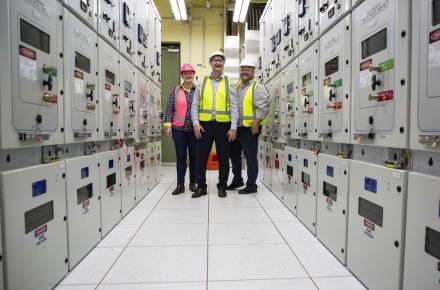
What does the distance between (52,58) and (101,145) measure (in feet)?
2.93

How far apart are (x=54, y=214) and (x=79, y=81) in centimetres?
81

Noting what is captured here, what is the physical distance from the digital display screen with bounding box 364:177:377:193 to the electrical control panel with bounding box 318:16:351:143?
0.93ft

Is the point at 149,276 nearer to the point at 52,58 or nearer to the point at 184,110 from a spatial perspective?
the point at 52,58

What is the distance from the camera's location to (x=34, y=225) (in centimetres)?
124

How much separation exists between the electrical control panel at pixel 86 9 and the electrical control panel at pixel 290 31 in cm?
171

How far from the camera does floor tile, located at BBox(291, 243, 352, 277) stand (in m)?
1.59

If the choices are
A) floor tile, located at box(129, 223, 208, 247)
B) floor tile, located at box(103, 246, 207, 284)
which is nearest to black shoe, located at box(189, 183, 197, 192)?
floor tile, located at box(129, 223, 208, 247)

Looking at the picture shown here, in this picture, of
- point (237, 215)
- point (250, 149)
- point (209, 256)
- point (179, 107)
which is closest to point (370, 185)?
point (209, 256)

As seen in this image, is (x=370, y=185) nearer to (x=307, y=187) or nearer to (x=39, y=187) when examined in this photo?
(x=307, y=187)

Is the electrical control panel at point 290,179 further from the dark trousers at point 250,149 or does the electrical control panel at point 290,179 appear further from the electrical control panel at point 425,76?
the electrical control panel at point 425,76

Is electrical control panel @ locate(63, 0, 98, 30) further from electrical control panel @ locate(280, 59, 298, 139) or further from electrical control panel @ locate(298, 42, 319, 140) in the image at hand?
electrical control panel @ locate(280, 59, 298, 139)

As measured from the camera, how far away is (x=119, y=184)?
2445 millimetres

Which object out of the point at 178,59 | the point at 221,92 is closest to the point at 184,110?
the point at 221,92

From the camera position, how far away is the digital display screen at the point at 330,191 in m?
1.77
